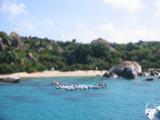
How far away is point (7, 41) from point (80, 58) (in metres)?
24.9

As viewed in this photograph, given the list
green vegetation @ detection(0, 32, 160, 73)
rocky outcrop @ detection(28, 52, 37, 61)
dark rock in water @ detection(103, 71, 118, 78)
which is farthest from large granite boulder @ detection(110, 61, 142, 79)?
rocky outcrop @ detection(28, 52, 37, 61)

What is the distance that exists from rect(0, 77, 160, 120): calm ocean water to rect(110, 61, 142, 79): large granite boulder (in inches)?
800

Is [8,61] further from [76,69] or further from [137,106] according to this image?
[137,106]

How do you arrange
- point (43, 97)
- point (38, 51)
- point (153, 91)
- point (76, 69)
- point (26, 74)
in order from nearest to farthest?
point (43, 97) < point (153, 91) < point (26, 74) < point (76, 69) < point (38, 51)

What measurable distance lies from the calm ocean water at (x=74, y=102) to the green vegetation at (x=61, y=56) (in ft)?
97.2

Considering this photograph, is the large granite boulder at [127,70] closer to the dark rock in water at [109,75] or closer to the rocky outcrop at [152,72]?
the dark rock in water at [109,75]

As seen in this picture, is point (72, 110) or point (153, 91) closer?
point (72, 110)

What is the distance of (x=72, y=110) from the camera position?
6831 cm

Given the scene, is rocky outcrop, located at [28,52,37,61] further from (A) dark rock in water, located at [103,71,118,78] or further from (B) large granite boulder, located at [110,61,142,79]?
(B) large granite boulder, located at [110,61,142,79]

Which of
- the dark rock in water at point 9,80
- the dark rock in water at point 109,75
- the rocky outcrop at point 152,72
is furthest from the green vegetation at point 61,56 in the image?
the dark rock in water at point 9,80

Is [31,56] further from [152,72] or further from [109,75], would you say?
[152,72]

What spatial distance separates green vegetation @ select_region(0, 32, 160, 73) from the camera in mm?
139500

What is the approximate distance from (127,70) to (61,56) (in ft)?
106

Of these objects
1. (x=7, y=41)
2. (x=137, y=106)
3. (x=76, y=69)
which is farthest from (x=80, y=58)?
(x=137, y=106)
